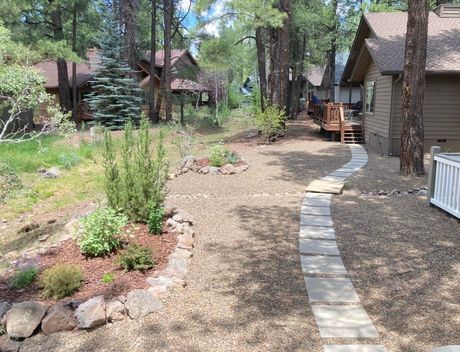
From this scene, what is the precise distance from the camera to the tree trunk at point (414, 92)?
8.94 meters

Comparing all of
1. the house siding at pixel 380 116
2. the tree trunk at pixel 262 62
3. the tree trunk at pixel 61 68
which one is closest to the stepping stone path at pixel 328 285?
the house siding at pixel 380 116

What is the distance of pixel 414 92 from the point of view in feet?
30.0

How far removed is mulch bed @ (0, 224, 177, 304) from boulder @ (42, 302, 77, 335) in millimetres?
403

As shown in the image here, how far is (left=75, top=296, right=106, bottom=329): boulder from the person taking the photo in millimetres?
3359

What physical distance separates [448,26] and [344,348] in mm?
15310

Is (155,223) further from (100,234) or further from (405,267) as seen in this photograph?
(405,267)

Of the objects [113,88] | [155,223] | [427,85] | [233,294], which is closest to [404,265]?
[233,294]

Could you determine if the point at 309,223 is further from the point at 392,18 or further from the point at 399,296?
the point at 392,18

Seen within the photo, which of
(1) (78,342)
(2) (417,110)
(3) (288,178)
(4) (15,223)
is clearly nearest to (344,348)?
(1) (78,342)

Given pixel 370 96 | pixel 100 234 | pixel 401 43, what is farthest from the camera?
pixel 370 96

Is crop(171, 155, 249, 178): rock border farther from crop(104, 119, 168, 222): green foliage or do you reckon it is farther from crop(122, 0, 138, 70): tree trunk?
crop(122, 0, 138, 70): tree trunk

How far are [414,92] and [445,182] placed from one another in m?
3.43

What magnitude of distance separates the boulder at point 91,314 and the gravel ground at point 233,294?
0.07 m

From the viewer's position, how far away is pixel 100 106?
20.0 m
